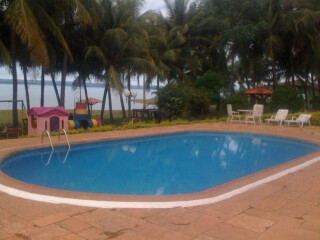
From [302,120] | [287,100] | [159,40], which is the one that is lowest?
[302,120]

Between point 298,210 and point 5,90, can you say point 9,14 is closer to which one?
point 298,210

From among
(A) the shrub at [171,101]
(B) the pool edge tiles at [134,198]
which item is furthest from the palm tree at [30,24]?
(B) the pool edge tiles at [134,198]

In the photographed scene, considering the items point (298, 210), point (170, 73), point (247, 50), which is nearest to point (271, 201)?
point (298, 210)

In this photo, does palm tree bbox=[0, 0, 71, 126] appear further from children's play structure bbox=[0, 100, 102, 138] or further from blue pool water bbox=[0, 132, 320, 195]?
blue pool water bbox=[0, 132, 320, 195]

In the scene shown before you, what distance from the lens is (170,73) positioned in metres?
23.2

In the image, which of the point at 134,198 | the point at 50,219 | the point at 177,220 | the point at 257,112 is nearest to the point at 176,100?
the point at 257,112

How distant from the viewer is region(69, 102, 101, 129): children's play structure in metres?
13.4

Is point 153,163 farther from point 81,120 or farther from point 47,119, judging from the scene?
point 81,120

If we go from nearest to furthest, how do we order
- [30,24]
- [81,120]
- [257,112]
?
1. [30,24]
2. [81,120]
3. [257,112]

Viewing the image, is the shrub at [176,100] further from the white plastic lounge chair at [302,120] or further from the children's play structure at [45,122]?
the white plastic lounge chair at [302,120]

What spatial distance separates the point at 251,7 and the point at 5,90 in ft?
63.4

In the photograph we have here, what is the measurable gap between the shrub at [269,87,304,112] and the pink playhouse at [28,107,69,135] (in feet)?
39.6

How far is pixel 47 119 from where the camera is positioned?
12406 millimetres

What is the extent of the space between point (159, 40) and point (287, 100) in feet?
28.8
